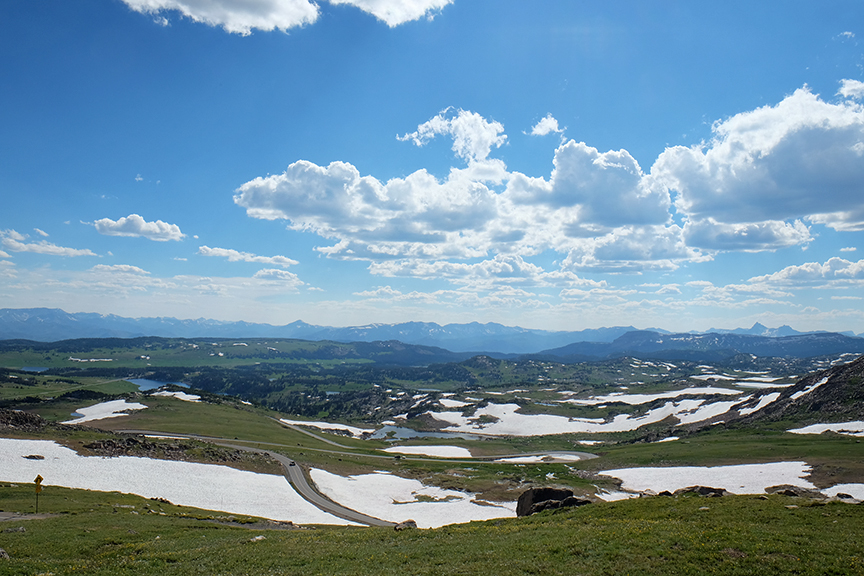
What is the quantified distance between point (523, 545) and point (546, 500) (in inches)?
721

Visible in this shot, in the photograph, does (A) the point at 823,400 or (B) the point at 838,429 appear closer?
(B) the point at 838,429

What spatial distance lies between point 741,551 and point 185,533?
36.7 meters

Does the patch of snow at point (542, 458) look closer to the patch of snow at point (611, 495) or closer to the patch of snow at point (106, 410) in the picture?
the patch of snow at point (611, 495)

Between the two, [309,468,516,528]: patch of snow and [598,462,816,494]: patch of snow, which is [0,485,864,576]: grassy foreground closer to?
[309,468,516,528]: patch of snow

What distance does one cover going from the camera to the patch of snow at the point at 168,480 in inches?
2116

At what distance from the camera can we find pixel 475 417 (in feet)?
619

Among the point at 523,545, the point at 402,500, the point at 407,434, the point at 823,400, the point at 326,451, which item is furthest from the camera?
the point at 407,434

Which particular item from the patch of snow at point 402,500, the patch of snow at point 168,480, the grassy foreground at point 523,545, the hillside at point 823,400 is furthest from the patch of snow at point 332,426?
the grassy foreground at point 523,545

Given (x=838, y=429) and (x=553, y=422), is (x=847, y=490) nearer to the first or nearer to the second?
(x=838, y=429)

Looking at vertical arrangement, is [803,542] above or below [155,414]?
above

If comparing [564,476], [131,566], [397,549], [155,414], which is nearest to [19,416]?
[155,414]

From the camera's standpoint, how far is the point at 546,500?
40.5m

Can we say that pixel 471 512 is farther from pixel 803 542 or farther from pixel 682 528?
pixel 803 542

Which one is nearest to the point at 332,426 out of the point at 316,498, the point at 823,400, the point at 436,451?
the point at 436,451
